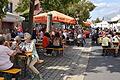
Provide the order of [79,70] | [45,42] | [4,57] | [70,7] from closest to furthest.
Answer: [4,57] < [79,70] < [45,42] < [70,7]

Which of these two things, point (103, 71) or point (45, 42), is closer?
point (103, 71)

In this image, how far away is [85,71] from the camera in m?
14.0

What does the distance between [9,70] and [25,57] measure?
7.01 ft

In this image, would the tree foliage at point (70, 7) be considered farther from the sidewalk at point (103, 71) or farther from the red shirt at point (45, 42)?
the sidewalk at point (103, 71)

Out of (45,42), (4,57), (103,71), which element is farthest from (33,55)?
(45,42)

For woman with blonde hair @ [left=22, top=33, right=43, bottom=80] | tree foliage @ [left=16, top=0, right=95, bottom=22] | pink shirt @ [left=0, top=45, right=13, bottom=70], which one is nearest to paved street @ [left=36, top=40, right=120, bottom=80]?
woman with blonde hair @ [left=22, top=33, right=43, bottom=80]

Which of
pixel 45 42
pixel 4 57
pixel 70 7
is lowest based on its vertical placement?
pixel 45 42

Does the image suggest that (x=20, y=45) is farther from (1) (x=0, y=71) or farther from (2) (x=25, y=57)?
(1) (x=0, y=71)

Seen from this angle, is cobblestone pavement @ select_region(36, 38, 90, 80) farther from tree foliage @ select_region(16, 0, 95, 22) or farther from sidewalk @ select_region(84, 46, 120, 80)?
tree foliage @ select_region(16, 0, 95, 22)

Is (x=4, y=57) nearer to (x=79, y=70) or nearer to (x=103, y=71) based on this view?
(x=79, y=70)

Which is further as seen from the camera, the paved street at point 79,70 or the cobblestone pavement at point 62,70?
the paved street at point 79,70

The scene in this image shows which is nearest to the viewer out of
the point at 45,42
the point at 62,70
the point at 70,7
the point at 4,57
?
the point at 4,57

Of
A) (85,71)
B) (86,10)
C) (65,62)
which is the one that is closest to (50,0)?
(65,62)

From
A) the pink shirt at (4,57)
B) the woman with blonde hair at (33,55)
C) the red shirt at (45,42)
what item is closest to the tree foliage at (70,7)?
the red shirt at (45,42)
